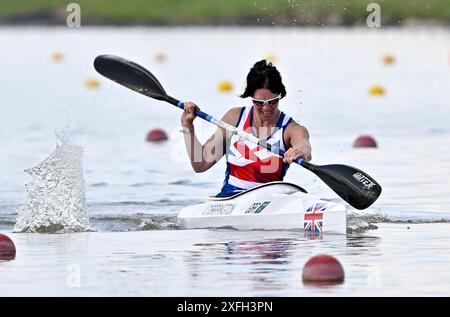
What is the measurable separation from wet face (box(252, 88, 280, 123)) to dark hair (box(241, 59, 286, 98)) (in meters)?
0.04

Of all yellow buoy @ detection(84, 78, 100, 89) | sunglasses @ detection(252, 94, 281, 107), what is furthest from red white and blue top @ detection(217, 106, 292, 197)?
yellow buoy @ detection(84, 78, 100, 89)

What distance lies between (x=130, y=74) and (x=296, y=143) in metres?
2.48

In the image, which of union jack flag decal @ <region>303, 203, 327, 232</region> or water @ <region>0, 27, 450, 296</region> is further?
union jack flag decal @ <region>303, 203, 327, 232</region>

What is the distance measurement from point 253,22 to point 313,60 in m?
19.4

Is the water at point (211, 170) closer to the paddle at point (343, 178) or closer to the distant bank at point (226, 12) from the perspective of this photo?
the paddle at point (343, 178)

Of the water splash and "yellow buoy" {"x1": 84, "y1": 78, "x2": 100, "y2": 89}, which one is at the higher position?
"yellow buoy" {"x1": 84, "y1": 78, "x2": 100, "y2": 89}

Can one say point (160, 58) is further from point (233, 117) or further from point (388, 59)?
point (233, 117)

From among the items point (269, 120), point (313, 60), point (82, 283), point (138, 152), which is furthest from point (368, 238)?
point (313, 60)

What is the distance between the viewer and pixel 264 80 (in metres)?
14.0

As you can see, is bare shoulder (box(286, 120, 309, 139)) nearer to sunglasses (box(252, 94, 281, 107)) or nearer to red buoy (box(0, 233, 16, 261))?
sunglasses (box(252, 94, 281, 107))

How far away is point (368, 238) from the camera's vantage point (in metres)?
13.8

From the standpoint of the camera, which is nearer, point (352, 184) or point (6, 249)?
point (6, 249)

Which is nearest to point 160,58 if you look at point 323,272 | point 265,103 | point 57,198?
point 57,198

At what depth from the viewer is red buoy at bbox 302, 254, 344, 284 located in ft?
36.4
